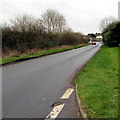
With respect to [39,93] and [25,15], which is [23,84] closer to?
[39,93]

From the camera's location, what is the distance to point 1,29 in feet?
74.9

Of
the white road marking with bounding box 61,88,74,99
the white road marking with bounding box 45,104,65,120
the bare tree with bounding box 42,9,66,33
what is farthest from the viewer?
the bare tree with bounding box 42,9,66,33

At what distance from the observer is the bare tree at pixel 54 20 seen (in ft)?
142

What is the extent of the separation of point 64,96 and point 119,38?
119 ft

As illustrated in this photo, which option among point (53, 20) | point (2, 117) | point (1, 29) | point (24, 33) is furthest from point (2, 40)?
point (53, 20)

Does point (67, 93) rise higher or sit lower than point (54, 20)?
lower

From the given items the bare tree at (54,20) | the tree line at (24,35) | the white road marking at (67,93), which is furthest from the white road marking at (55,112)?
the bare tree at (54,20)

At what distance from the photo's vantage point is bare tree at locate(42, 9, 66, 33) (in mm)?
43188

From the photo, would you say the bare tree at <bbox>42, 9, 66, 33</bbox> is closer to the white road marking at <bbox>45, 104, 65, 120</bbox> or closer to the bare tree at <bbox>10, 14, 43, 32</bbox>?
the bare tree at <bbox>10, 14, 43, 32</bbox>

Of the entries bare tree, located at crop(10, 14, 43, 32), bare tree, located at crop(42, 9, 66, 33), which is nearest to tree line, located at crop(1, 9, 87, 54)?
bare tree, located at crop(10, 14, 43, 32)

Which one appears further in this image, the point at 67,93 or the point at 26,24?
the point at 26,24

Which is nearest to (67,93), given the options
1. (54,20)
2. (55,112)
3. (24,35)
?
(55,112)

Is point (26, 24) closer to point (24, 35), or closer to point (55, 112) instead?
point (24, 35)

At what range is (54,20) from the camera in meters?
44.5
